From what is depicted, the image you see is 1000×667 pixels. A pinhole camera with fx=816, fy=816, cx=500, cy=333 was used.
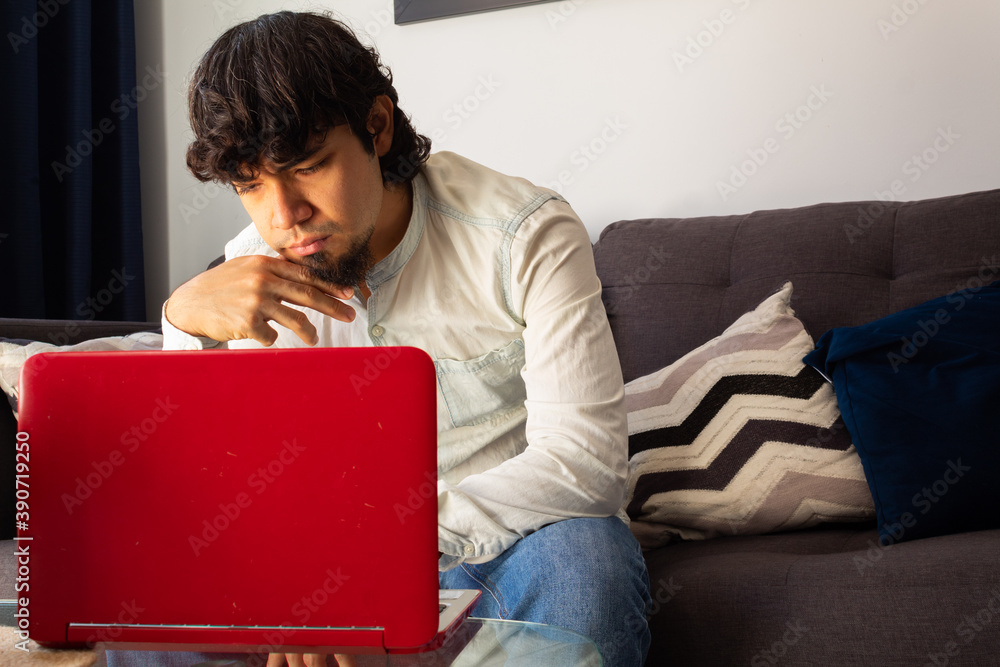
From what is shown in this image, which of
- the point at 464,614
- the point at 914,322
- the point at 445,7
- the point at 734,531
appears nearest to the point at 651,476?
the point at 734,531

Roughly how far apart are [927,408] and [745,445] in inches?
10.0

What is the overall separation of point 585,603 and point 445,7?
160 cm

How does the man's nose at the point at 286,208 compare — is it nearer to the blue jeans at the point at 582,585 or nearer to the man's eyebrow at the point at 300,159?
the man's eyebrow at the point at 300,159

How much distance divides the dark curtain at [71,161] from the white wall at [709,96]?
19.3 inches

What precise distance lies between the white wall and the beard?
906mm

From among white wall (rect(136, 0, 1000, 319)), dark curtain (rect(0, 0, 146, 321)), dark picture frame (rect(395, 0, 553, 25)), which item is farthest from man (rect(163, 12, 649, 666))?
dark curtain (rect(0, 0, 146, 321))

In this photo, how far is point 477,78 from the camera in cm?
198

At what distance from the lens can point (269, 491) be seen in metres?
0.54

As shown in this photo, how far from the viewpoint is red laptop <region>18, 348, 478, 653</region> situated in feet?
1.78

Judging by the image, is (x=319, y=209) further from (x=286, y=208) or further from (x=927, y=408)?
(x=927, y=408)

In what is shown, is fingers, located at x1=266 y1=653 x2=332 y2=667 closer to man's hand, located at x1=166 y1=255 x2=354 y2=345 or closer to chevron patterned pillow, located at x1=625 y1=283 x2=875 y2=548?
man's hand, located at x1=166 y1=255 x2=354 y2=345

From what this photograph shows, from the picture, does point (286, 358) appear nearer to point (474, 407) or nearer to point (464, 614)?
point (464, 614)

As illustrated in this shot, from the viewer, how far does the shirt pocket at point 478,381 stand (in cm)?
112

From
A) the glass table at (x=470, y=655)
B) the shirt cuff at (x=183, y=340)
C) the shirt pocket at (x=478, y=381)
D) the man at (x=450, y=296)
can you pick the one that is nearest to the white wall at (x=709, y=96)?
the man at (x=450, y=296)
